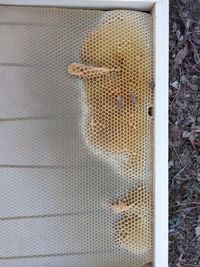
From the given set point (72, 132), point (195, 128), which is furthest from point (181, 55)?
point (72, 132)

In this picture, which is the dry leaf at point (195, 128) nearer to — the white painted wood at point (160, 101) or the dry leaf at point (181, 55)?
the dry leaf at point (181, 55)

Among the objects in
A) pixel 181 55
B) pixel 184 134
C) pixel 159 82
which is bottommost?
pixel 184 134

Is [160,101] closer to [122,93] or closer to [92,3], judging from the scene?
A: [122,93]

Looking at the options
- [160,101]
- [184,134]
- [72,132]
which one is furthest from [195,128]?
[72,132]

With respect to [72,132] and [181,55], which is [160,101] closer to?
[72,132]

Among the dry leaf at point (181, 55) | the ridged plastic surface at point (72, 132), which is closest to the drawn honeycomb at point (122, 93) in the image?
the ridged plastic surface at point (72, 132)

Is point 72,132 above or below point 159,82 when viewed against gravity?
below

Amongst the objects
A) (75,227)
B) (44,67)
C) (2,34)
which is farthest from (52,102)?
(75,227)

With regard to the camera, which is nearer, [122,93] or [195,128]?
[122,93]
